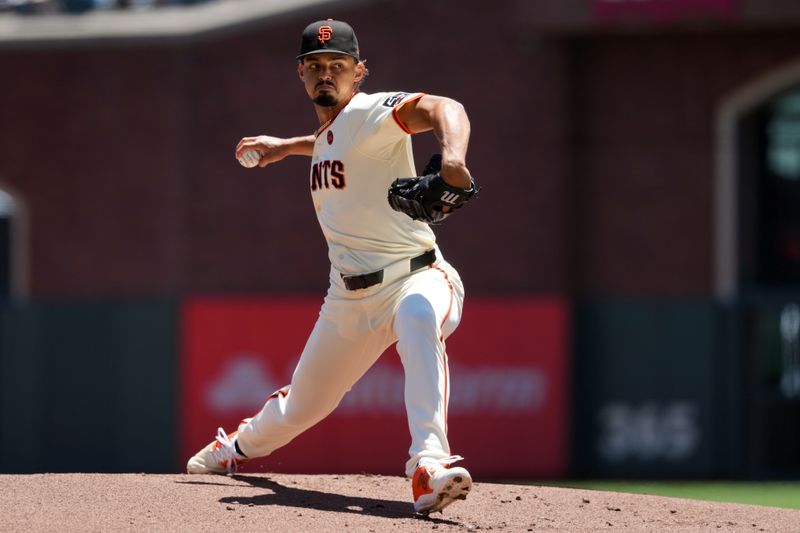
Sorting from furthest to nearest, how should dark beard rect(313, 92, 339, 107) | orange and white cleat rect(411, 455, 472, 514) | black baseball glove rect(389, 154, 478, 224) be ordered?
dark beard rect(313, 92, 339, 107) < orange and white cleat rect(411, 455, 472, 514) < black baseball glove rect(389, 154, 478, 224)

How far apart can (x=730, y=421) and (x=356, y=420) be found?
3575 mm

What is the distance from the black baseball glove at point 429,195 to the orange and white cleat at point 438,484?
3.15ft

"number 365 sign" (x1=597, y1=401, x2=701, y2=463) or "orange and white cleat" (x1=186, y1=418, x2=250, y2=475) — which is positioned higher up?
"orange and white cleat" (x1=186, y1=418, x2=250, y2=475)

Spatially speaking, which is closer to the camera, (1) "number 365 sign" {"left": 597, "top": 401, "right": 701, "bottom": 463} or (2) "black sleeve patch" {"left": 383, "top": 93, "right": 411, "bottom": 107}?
(2) "black sleeve patch" {"left": 383, "top": 93, "right": 411, "bottom": 107}

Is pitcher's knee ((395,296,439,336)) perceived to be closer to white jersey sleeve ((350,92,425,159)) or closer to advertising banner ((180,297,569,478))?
white jersey sleeve ((350,92,425,159))

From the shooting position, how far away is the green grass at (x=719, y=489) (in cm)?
1129

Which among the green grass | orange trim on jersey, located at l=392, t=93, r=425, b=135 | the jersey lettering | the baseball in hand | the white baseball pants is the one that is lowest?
the green grass

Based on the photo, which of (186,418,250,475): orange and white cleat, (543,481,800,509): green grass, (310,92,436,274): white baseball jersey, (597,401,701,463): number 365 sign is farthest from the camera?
(597,401,701,463): number 365 sign

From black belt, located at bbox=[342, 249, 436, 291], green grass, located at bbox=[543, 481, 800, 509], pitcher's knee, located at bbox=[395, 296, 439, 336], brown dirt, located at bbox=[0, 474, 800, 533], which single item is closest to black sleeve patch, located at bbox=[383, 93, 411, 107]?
black belt, located at bbox=[342, 249, 436, 291]

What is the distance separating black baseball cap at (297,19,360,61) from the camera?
5883mm

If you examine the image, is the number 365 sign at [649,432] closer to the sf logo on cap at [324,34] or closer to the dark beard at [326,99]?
the dark beard at [326,99]

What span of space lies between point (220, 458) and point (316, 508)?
3.16 feet

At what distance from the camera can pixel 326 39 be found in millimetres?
5879

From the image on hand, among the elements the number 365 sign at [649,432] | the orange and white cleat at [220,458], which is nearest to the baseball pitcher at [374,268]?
the orange and white cleat at [220,458]
